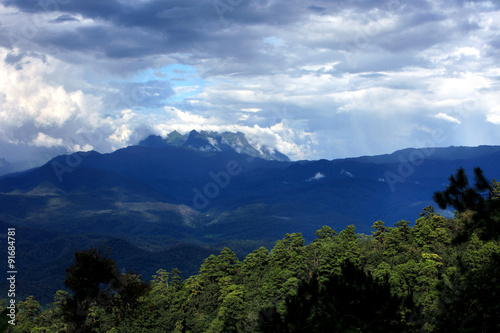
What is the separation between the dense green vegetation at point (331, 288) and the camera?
14844mm

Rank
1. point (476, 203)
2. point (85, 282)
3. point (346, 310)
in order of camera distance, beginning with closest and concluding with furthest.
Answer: point (346, 310) < point (476, 203) < point (85, 282)

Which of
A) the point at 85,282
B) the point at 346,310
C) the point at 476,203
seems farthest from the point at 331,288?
the point at 85,282

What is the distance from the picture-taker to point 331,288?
1648 centimetres

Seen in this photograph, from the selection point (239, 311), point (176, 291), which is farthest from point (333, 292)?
point (176, 291)

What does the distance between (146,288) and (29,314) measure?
49443 mm

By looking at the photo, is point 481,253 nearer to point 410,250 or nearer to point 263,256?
point 410,250

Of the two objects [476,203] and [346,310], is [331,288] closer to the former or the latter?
[346,310]

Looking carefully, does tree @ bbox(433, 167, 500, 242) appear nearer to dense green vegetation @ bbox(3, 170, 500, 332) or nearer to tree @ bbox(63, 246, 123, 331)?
dense green vegetation @ bbox(3, 170, 500, 332)

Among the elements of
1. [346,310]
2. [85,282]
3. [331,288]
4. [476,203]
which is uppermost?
[476,203]

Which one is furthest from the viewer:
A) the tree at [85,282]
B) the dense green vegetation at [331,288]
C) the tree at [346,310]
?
the tree at [85,282]

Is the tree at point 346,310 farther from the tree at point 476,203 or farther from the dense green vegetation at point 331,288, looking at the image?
the tree at point 476,203

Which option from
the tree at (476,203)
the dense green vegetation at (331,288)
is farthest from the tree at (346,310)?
the tree at (476,203)

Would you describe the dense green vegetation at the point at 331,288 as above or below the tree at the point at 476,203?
below

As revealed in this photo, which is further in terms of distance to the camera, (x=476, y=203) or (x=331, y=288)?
(x=476, y=203)
